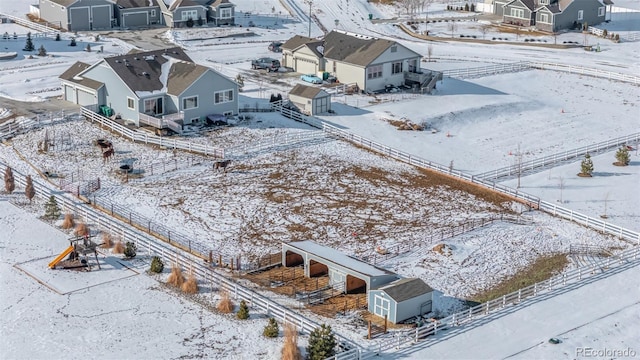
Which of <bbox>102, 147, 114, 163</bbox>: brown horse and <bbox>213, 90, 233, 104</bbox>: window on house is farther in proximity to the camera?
<bbox>213, 90, 233, 104</bbox>: window on house

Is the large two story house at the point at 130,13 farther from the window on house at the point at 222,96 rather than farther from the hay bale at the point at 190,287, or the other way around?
the hay bale at the point at 190,287

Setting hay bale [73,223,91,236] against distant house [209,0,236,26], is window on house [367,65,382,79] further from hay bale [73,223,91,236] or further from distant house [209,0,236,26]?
hay bale [73,223,91,236]

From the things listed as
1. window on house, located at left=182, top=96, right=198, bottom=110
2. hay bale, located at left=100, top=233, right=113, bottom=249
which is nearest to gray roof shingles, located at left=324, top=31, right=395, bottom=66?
window on house, located at left=182, top=96, right=198, bottom=110

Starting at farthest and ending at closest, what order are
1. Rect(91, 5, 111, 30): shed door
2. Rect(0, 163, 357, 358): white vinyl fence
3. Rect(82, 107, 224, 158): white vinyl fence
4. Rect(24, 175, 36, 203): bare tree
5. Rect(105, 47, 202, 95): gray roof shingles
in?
Rect(91, 5, 111, 30): shed door, Rect(105, 47, 202, 95): gray roof shingles, Rect(82, 107, 224, 158): white vinyl fence, Rect(24, 175, 36, 203): bare tree, Rect(0, 163, 357, 358): white vinyl fence

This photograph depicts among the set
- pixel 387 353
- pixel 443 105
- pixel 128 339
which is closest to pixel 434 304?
pixel 387 353

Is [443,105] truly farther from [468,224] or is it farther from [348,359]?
[348,359]

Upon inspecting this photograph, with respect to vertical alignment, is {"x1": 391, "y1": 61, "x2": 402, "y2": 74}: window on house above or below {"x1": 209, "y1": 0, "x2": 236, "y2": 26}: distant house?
below
